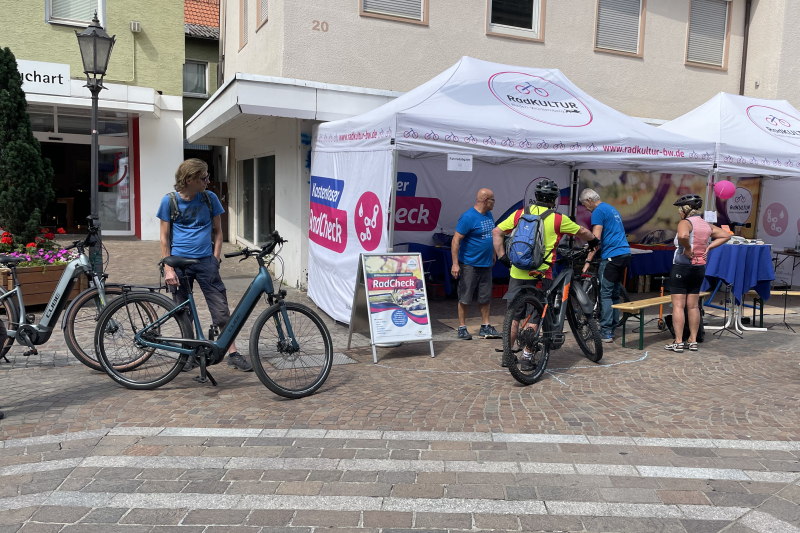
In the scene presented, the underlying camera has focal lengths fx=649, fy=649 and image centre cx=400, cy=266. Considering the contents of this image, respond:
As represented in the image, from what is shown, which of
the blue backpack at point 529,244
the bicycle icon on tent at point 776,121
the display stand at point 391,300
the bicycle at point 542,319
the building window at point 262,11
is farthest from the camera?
the building window at point 262,11

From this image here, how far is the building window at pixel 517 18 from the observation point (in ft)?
37.5

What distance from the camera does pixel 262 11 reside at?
37.0 feet

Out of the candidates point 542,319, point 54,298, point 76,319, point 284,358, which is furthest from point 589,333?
point 54,298

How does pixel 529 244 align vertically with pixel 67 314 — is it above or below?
above

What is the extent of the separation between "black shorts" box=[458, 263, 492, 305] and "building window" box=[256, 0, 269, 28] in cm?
625

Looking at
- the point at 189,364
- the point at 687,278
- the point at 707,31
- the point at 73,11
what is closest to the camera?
the point at 189,364

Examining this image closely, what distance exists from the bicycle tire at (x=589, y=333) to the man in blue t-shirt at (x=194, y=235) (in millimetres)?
3110

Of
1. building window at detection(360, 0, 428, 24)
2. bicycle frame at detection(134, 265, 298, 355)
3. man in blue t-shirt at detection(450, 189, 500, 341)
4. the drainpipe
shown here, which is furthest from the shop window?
the drainpipe

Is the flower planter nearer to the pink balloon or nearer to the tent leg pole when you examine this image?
the tent leg pole

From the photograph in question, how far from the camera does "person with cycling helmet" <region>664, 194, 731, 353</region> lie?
268 inches

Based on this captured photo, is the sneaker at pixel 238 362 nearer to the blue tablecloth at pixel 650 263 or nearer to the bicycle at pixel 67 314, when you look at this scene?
the bicycle at pixel 67 314

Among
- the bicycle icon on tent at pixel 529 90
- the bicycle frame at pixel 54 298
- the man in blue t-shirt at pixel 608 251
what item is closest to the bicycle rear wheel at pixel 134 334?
the bicycle frame at pixel 54 298

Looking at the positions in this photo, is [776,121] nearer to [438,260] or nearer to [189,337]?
[438,260]

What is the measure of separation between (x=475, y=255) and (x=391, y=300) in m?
1.21
